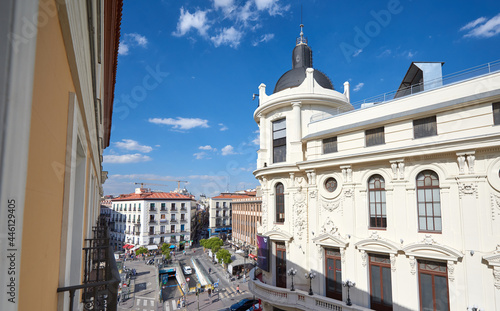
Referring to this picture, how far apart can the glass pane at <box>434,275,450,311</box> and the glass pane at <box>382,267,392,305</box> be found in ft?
6.19

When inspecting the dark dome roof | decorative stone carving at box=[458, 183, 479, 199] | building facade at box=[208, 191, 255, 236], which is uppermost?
the dark dome roof

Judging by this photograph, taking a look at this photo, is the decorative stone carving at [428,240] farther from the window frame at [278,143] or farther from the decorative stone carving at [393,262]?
the window frame at [278,143]

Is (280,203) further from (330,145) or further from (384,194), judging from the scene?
(384,194)

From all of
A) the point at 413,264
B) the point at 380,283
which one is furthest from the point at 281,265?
the point at 413,264

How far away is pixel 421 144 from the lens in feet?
40.0

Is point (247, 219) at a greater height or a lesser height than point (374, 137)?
lesser

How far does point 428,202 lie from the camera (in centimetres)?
1235

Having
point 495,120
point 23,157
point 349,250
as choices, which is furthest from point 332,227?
point 23,157

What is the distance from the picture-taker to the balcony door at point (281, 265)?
680 inches

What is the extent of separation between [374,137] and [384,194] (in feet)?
9.78

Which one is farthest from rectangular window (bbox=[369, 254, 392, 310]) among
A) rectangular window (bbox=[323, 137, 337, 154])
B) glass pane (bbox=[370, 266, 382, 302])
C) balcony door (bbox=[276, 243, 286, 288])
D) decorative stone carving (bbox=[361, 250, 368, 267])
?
rectangular window (bbox=[323, 137, 337, 154])

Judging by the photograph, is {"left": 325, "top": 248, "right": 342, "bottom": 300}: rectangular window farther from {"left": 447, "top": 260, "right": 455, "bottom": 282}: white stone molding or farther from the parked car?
the parked car

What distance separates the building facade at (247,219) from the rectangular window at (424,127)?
39419 mm

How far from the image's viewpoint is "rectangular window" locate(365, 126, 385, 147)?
558 inches
